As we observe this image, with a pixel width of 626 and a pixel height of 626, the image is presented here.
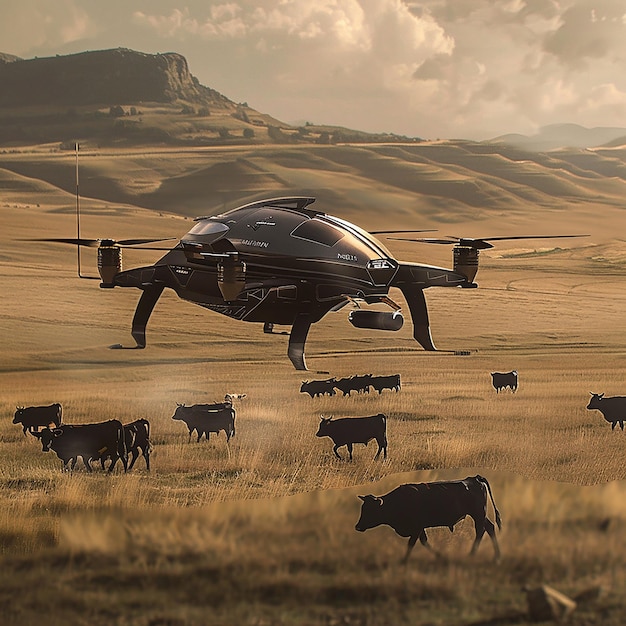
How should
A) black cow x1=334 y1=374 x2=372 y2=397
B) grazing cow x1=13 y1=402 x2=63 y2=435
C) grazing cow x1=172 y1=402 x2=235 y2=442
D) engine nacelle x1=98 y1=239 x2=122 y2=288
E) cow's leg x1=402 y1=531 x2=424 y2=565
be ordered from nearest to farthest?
cow's leg x1=402 y1=531 x2=424 y2=565 → engine nacelle x1=98 y1=239 x2=122 y2=288 → grazing cow x1=172 y1=402 x2=235 y2=442 → grazing cow x1=13 y1=402 x2=63 y2=435 → black cow x1=334 y1=374 x2=372 y2=397

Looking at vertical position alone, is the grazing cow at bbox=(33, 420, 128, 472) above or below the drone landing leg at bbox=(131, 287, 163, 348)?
below

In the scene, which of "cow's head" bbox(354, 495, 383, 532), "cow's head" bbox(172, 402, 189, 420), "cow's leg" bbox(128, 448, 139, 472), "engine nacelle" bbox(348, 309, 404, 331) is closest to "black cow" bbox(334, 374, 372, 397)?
"cow's head" bbox(172, 402, 189, 420)

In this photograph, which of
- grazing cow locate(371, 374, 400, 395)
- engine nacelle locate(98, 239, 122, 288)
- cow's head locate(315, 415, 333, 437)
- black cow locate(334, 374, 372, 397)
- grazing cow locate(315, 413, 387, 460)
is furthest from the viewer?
grazing cow locate(371, 374, 400, 395)

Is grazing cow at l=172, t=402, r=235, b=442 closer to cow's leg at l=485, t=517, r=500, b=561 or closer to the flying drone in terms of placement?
the flying drone

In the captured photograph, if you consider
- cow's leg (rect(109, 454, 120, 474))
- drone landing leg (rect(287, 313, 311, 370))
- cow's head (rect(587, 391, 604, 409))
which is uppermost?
drone landing leg (rect(287, 313, 311, 370))

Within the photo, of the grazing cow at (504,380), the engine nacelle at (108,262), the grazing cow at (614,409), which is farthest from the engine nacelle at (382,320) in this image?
the grazing cow at (504,380)
